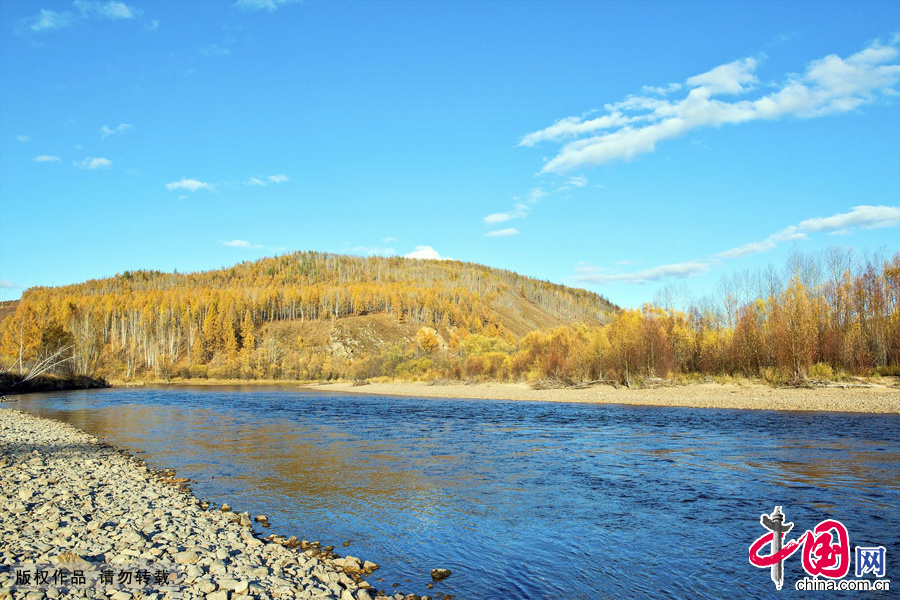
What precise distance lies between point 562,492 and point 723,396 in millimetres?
28232

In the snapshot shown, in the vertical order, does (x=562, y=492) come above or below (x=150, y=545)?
below

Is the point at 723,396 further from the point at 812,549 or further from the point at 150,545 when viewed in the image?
the point at 150,545

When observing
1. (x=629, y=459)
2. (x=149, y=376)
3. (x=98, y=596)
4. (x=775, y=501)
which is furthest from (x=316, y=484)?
(x=149, y=376)

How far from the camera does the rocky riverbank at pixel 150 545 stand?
263 inches

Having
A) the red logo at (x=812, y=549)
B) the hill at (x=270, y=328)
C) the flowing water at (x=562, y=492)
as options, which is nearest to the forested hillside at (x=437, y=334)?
the hill at (x=270, y=328)

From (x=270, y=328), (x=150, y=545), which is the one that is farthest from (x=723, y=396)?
(x=270, y=328)

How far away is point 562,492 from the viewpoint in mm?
13258

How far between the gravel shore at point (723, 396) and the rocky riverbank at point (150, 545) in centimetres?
3016

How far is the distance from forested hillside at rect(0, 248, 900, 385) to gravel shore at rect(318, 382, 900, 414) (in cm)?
292

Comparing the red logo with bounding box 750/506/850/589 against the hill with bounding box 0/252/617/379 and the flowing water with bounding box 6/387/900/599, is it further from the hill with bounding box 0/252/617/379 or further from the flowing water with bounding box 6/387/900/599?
the hill with bounding box 0/252/617/379

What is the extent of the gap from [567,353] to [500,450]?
39612 millimetres

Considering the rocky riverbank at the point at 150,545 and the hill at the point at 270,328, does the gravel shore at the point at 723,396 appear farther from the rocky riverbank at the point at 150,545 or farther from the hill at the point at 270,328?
the hill at the point at 270,328

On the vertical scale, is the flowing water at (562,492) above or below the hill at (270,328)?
below

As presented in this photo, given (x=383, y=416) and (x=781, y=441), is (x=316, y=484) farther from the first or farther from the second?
(x=383, y=416)
